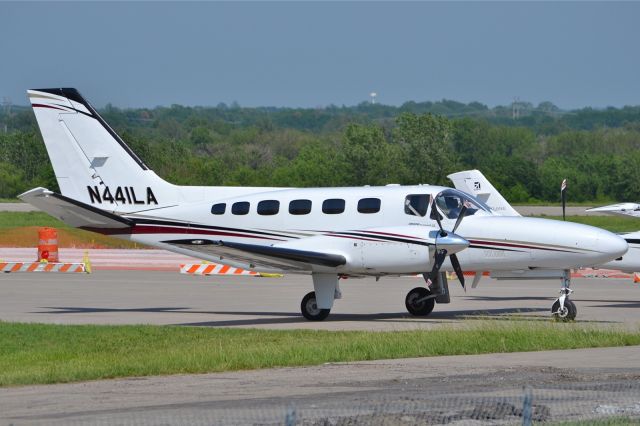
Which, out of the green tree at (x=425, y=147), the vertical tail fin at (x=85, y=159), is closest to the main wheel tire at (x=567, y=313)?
the vertical tail fin at (x=85, y=159)

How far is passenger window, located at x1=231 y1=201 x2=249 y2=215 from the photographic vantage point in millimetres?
26125

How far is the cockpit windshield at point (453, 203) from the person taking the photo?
24.5 meters

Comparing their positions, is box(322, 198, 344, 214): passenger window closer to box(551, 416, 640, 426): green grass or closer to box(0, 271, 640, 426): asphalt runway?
box(0, 271, 640, 426): asphalt runway

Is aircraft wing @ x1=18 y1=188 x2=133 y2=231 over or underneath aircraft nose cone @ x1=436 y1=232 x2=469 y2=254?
over

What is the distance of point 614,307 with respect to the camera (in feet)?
91.3

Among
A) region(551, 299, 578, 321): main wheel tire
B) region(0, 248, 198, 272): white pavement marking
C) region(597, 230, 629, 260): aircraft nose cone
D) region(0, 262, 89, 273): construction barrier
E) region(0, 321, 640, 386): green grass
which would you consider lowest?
region(0, 248, 198, 272): white pavement marking

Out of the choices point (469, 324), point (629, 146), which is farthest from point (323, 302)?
point (629, 146)

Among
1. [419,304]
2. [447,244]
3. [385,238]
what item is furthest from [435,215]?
[419,304]

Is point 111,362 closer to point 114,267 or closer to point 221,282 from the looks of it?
point 221,282

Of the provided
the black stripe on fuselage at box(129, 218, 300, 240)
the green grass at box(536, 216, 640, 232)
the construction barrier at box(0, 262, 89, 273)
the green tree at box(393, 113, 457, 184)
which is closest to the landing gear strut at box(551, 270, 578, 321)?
the black stripe on fuselage at box(129, 218, 300, 240)

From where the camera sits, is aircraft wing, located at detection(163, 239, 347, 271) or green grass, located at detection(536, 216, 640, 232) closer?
aircraft wing, located at detection(163, 239, 347, 271)

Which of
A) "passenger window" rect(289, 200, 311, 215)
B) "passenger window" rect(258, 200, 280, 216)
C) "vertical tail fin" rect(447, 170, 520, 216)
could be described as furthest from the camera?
"vertical tail fin" rect(447, 170, 520, 216)

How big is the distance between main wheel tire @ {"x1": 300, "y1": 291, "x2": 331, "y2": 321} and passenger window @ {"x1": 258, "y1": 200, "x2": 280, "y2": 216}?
1995 millimetres

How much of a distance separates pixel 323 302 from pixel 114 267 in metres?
17.7
